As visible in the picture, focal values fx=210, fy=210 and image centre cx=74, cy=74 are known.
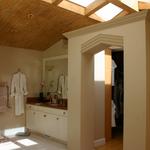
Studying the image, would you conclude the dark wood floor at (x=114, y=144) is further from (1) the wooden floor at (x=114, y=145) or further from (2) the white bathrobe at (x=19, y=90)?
(2) the white bathrobe at (x=19, y=90)

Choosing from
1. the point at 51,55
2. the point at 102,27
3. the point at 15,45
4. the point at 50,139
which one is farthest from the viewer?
the point at 51,55

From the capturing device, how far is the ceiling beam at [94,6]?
4.24m

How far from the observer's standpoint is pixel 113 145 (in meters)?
4.88

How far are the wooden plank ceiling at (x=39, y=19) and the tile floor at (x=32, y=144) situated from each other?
2.51 meters

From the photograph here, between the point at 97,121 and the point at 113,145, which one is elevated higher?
the point at 97,121

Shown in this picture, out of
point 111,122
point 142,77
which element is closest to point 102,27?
point 142,77

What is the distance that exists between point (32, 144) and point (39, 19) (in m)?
2.84

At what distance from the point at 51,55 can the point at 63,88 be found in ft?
3.72

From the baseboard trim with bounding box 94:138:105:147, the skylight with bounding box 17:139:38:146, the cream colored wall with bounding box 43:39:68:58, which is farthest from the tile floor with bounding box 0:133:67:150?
the cream colored wall with bounding box 43:39:68:58

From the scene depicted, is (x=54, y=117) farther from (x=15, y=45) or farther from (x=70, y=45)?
(x=15, y=45)

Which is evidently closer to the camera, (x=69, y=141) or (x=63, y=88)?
(x=69, y=141)

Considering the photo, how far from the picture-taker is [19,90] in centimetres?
584

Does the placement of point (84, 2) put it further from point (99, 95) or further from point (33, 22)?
point (99, 95)

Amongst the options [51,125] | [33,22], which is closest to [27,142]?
[51,125]
